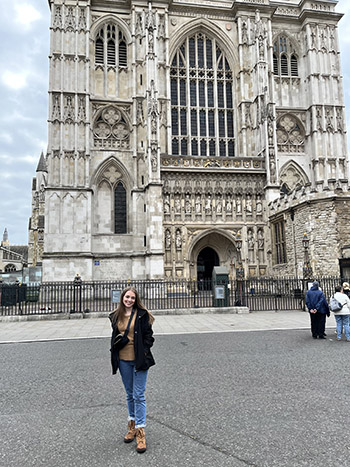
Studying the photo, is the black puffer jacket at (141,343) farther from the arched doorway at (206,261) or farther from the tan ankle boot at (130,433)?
the arched doorway at (206,261)

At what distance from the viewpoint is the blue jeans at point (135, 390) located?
348 centimetres

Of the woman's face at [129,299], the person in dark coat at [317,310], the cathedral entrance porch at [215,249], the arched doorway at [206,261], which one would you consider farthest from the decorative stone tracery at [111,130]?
the woman's face at [129,299]

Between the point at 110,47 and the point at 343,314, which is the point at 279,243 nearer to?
the point at 343,314

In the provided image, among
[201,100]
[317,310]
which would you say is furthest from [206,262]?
[317,310]

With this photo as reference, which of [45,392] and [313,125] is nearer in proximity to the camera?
[45,392]

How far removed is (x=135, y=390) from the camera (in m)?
3.53

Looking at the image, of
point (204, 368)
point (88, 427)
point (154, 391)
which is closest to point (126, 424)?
point (88, 427)

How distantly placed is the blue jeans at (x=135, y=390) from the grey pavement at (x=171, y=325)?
21.6 ft

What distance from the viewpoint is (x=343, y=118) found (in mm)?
28531

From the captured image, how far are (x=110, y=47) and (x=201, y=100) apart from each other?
806 cm

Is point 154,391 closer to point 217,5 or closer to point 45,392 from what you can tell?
point 45,392

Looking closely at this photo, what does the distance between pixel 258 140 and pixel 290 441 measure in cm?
2547

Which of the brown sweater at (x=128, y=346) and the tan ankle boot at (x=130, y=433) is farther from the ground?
the brown sweater at (x=128, y=346)

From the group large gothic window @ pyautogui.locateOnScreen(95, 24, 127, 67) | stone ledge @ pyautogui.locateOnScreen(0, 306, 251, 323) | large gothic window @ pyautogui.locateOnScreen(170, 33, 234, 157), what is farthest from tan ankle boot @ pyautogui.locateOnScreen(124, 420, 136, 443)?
large gothic window @ pyautogui.locateOnScreen(95, 24, 127, 67)
